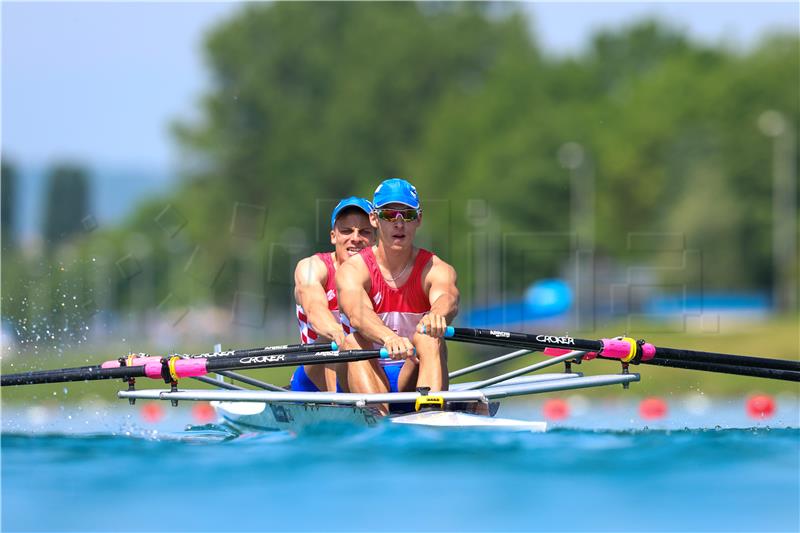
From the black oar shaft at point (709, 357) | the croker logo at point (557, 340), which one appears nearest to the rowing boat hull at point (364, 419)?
the croker logo at point (557, 340)

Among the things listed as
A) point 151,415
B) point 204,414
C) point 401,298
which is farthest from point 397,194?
point 151,415

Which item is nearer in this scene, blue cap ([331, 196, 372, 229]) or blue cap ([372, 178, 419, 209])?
blue cap ([372, 178, 419, 209])

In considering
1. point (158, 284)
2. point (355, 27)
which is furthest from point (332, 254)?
point (158, 284)

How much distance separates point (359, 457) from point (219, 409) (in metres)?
4.32

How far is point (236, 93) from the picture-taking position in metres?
73.4

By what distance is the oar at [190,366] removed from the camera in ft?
38.0

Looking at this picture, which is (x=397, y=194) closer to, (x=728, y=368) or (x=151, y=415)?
(x=728, y=368)

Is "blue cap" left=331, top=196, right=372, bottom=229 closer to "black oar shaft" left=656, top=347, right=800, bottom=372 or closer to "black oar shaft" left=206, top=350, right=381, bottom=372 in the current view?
"black oar shaft" left=206, top=350, right=381, bottom=372

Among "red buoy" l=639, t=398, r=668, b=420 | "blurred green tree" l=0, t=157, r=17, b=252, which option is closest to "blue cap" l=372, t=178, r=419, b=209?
"red buoy" l=639, t=398, r=668, b=420

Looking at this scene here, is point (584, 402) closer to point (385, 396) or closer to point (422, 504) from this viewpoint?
point (385, 396)

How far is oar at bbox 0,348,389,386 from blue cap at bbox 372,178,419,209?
1.39 metres

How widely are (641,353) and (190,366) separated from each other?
4.26 metres

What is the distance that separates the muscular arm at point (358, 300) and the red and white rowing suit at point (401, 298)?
0.08m

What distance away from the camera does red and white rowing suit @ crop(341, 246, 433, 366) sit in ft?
39.5
